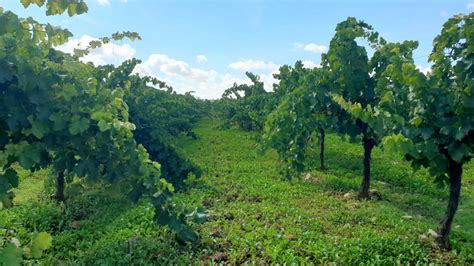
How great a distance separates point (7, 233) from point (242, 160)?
29.0ft

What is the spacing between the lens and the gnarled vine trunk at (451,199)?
21.6ft

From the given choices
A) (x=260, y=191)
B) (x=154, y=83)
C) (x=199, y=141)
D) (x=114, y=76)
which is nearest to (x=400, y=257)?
(x=260, y=191)

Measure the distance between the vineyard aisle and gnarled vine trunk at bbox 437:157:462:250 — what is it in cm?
23

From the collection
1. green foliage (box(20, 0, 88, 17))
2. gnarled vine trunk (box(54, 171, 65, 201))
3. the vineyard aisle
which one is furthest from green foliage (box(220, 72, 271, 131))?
green foliage (box(20, 0, 88, 17))

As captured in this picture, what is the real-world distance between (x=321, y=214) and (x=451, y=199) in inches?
98.7

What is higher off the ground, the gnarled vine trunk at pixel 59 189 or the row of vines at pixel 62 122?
the row of vines at pixel 62 122

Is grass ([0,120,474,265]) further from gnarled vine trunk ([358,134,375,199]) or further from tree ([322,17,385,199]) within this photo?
tree ([322,17,385,199])

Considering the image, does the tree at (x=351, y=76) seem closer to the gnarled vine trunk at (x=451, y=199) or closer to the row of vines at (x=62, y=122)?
the gnarled vine trunk at (x=451, y=199)

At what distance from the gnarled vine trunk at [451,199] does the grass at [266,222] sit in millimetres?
210

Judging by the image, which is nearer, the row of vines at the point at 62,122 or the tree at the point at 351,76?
the row of vines at the point at 62,122

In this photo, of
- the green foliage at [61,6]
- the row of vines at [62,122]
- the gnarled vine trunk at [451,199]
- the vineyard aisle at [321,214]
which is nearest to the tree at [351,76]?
the vineyard aisle at [321,214]

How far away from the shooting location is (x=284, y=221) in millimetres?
7832

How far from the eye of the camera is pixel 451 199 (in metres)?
6.73

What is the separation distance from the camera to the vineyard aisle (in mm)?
6340
